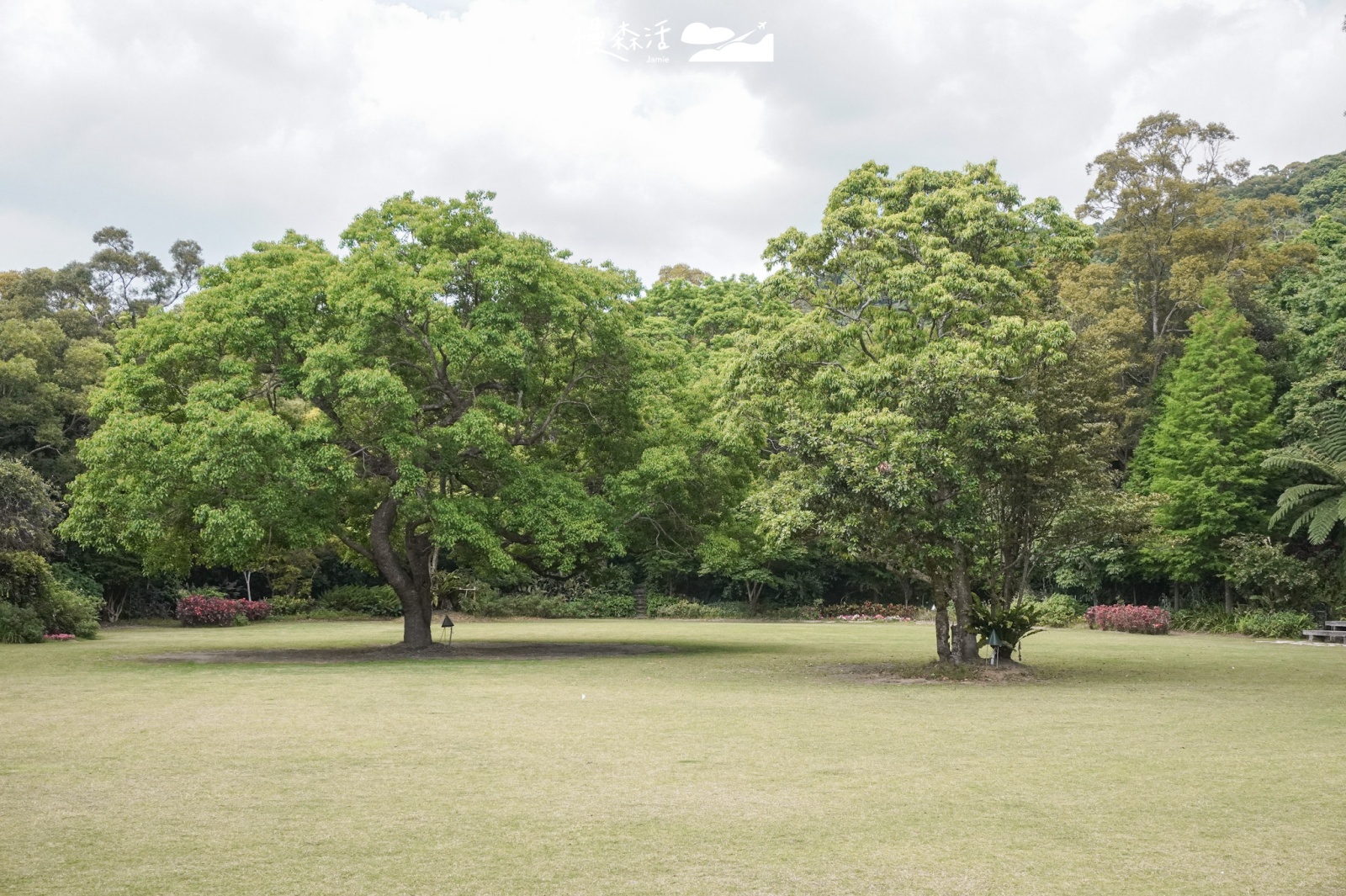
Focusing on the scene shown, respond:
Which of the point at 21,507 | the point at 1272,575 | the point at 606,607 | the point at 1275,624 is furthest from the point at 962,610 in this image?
the point at 606,607

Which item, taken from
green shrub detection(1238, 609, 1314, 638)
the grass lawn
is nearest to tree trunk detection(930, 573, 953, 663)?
the grass lawn

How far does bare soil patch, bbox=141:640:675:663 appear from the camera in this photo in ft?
65.1

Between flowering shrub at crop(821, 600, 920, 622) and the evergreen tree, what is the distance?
29.2 ft

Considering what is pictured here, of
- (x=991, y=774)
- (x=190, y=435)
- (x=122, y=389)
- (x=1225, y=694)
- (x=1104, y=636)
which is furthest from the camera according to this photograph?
(x=1104, y=636)

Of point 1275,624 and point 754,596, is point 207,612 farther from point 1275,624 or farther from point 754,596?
point 1275,624

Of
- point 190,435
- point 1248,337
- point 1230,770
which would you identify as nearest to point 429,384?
point 190,435

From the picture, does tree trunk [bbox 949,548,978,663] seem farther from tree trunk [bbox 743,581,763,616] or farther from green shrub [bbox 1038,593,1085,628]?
tree trunk [bbox 743,581,763,616]

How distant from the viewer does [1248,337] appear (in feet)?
110

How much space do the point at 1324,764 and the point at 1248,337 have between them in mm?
28289

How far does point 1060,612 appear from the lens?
3438 cm

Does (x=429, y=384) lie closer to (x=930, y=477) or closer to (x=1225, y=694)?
(x=930, y=477)

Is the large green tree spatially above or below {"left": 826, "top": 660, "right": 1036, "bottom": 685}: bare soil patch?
above

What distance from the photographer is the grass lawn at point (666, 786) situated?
5.69 m

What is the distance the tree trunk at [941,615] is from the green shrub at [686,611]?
22.6 m
